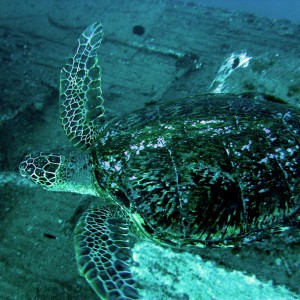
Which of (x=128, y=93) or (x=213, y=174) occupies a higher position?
(x=213, y=174)

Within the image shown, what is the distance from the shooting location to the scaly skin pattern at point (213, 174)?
6.20ft

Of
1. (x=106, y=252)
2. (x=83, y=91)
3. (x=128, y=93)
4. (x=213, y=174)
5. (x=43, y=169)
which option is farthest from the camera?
(x=128, y=93)

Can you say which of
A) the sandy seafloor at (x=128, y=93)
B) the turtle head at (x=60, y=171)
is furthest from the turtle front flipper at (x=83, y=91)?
the sandy seafloor at (x=128, y=93)

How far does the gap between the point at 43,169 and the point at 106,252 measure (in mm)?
1153

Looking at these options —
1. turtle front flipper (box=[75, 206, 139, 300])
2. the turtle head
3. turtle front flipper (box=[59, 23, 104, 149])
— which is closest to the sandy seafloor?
turtle front flipper (box=[75, 206, 139, 300])

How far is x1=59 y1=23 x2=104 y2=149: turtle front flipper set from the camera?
3.17 metres

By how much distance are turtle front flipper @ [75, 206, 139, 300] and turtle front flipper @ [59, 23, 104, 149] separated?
113 cm

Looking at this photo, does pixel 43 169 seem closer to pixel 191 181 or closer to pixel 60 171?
pixel 60 171

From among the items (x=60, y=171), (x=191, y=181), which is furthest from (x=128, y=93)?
(x=191, y=181)

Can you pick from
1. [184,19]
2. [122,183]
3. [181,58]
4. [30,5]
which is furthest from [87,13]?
[122,183]

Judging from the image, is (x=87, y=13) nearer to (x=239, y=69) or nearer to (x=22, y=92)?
(x=22, y=92)

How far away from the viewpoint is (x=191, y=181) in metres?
1.93

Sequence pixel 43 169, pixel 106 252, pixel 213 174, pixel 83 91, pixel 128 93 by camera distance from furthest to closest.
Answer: pixel 128 93
pixel 83 91
pixel 43 169
pixel 106 252
pixel 213 174

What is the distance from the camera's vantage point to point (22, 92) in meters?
4.37
